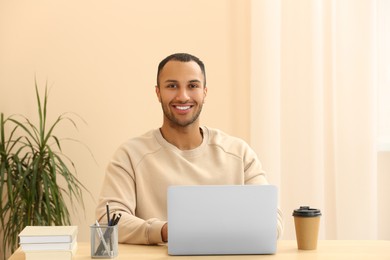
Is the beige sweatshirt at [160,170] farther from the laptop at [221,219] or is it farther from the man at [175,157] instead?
the laptop at [221,219]

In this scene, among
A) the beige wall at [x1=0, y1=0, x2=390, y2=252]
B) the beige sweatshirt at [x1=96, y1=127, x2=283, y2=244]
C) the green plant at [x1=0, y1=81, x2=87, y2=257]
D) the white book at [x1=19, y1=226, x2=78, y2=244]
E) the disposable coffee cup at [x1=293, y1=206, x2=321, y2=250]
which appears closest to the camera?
the white book at [x1=19, y1=226, x2=78, y2=244]

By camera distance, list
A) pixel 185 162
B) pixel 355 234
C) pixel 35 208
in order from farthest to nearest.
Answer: pixel 355 234 < pixel 35 208 < pixel 185 162

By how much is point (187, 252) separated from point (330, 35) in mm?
2324

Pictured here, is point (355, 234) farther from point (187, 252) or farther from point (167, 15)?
point (187, 252)

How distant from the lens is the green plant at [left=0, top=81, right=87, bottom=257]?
386 centimetres

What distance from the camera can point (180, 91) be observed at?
9.81 ft

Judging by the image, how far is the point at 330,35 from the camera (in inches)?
167

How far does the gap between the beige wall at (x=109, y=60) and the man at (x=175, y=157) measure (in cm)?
127

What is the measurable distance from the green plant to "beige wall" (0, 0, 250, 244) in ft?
0.45

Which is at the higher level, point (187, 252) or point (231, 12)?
point (231, 12)

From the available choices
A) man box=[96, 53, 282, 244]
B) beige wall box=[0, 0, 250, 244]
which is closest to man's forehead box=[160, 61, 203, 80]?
man box=[96, 53, 282, 244]

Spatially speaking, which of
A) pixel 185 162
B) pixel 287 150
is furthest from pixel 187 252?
pixel 287 150

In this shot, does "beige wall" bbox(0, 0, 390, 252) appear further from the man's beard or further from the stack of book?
the stack of book

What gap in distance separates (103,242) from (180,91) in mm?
924
